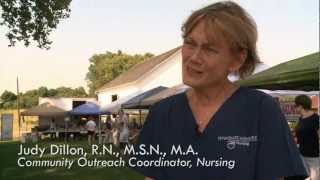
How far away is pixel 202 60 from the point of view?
56.9 inches

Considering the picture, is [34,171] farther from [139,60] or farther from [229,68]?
[139,60]

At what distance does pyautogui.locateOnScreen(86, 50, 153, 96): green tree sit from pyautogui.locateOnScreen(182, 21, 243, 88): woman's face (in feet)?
61.4

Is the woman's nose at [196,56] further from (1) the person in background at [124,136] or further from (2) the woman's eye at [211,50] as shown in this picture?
(1) the person in background at [124,136]

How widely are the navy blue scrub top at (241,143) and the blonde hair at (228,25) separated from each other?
0.42 ft

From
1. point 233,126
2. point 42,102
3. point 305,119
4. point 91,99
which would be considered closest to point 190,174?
point 233,126

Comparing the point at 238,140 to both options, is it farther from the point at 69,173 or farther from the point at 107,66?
the point at 107,66

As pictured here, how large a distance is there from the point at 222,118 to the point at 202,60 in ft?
0.50

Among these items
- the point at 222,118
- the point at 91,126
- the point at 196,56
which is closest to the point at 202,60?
the point at 196,56

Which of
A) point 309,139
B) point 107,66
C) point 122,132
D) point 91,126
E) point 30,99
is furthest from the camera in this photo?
point 107,66

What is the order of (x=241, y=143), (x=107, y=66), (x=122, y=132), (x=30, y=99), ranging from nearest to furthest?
(x=241, y=143), (x=122, y=132), (x=30, y=99), (x=107, y=66)

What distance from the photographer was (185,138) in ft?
4.86

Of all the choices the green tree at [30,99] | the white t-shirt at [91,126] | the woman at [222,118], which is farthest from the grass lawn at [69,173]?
the green tree at [30,99]

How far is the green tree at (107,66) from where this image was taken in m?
21.9

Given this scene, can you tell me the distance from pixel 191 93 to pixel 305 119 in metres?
4.91
